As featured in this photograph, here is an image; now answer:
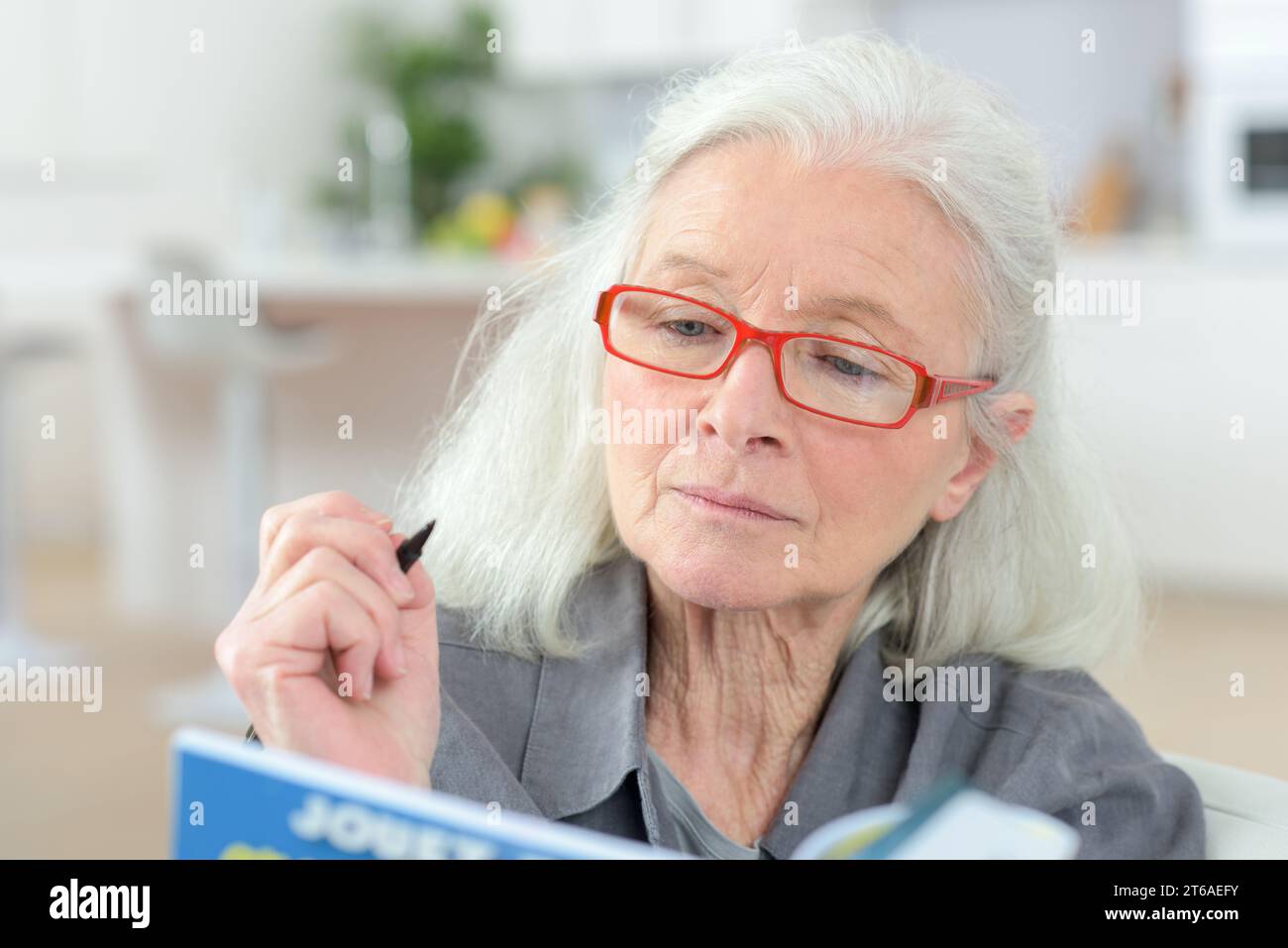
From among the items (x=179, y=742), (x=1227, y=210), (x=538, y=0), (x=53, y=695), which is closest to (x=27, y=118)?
(x=538, y=0)

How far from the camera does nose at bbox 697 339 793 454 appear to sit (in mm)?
1130

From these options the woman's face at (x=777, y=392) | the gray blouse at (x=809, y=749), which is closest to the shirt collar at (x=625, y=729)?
the gray blouse at (x=809, y=749)

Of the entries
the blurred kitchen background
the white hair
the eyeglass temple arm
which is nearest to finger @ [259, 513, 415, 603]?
the white hair

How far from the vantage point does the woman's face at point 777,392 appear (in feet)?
3.76

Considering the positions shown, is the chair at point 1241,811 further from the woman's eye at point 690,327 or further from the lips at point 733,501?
the woman's eye at point 690,327

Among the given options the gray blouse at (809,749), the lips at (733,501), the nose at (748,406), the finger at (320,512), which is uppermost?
the nose at (748,406)

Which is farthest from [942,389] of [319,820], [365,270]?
→ [365,270]

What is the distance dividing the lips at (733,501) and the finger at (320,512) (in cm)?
26

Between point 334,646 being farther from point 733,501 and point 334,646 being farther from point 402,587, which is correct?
point 733,501

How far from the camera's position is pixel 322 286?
167 inches

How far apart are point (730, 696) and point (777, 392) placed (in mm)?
321

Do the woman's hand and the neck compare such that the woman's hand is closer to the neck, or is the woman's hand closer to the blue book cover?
the blue book cover

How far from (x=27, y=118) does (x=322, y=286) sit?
7.76 feet
